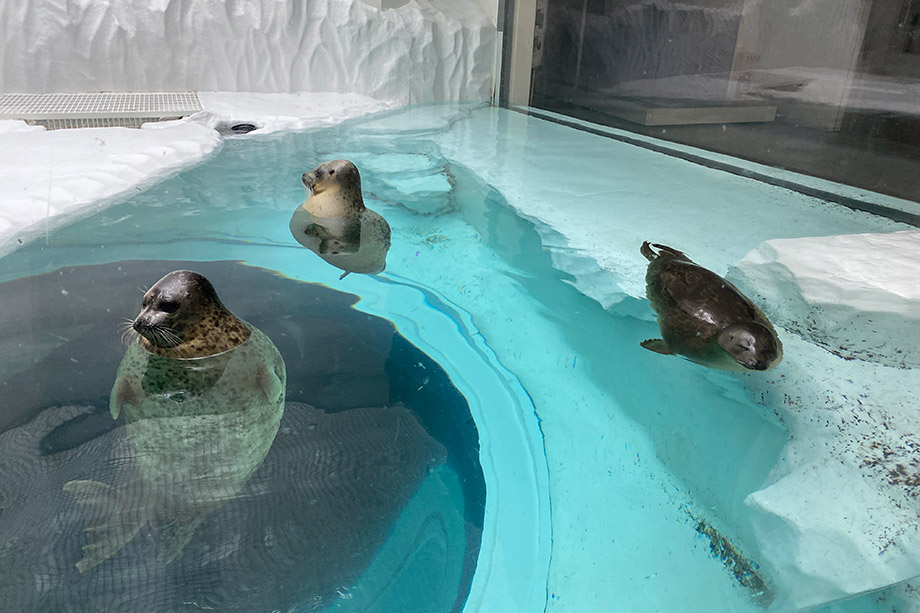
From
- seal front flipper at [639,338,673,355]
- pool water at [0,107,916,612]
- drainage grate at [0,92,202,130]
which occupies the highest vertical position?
drainage grate at [0,92,202,130]

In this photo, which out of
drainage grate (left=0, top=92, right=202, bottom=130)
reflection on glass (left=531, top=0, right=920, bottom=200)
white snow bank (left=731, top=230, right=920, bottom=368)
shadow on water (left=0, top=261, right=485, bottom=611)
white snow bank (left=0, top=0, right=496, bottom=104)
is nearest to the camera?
shadow on water (left=0, top=261, right=485, bottom=611)

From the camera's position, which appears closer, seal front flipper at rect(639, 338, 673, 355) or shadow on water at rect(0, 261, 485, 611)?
shadow on water at rect(0, 261, 485, 611)

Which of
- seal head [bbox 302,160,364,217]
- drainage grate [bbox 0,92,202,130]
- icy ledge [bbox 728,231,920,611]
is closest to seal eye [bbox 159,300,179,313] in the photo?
seal head [bbox 302,160,364,217]

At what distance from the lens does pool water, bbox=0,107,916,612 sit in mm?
1288

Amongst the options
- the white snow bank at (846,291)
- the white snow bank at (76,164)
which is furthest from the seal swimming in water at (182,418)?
the white snow bank at (846,291)

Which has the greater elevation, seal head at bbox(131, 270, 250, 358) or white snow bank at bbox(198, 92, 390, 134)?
white snow bank at bbox(198, 92, 390, 134)

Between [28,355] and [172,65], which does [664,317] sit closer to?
[28,355]

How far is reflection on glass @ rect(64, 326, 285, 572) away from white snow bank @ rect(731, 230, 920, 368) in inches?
70.7

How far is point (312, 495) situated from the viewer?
1.40 metres

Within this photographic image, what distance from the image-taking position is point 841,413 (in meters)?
1.63

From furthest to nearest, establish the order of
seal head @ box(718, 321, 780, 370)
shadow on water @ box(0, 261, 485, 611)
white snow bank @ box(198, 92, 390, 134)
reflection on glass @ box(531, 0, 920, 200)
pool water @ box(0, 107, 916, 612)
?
1. white snow bank @ box(198, 92, 390, 134)
2. reflection on glass @ box(531, 0, 920, 200)
3. seal head @ box(718, 321, 780, 370)
4. pool water @ box(0, 107, 916, 612)
5. shadow on water @ box(0, 261, 485, 611)

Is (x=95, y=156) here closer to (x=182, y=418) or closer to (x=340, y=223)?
(x=340, y=223)

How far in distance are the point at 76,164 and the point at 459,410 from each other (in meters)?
3.08

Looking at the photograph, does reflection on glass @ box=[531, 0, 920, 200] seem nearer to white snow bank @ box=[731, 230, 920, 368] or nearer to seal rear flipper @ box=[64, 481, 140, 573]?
white snow bank @ box=[731, 230, 920, 368]
